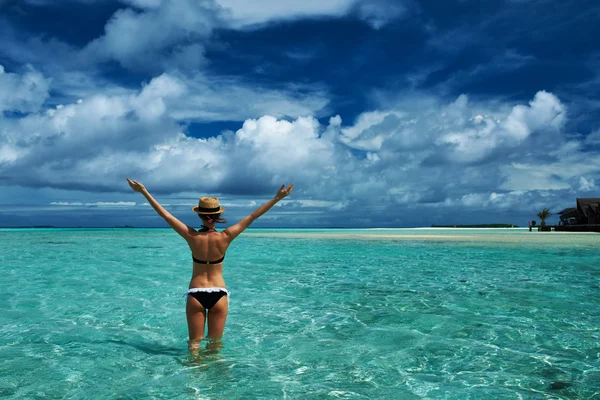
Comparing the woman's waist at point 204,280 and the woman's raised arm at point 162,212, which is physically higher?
the woman's raised arm at point 162,212

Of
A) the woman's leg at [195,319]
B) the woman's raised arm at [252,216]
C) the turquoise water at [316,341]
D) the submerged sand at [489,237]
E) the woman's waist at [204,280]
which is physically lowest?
the submerged sand at [489,237]

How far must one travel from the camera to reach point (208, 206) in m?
5.63

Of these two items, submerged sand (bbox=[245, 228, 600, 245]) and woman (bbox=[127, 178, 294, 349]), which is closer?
woman (bbox=[127, 178, 294, 349])

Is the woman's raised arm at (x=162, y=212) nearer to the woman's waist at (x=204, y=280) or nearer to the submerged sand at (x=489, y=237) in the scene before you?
the woman's waist at (x=204, y=280)

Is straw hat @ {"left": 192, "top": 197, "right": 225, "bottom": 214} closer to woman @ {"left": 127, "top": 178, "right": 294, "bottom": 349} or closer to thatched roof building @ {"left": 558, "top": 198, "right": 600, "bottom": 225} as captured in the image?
woman @ {"left": 127, "top": 178, "right": 294, "bottom": 349}

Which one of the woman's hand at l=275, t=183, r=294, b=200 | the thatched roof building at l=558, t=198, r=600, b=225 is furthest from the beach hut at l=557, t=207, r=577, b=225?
the woman's hand at l=275, t=183, r=294, b=200

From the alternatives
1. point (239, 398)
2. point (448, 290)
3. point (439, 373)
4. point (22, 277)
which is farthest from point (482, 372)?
point (22, 277)

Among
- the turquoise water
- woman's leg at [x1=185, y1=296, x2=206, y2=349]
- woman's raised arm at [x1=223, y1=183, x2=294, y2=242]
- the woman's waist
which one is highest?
woman's raised arm at [x1=223, y1=183, x2=294, y2=242]

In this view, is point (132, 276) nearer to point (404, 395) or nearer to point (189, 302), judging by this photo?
point (189, 302)

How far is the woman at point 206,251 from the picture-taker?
570 centimetres

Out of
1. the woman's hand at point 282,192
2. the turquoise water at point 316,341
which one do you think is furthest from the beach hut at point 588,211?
the woman's hand at point 282,192

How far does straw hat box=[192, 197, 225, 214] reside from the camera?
563 centimetres

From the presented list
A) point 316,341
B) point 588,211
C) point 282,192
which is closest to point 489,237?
point 588,211

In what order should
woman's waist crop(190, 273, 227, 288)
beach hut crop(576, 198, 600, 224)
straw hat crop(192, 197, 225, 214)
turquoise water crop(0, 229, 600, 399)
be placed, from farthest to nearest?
beach hut crop(576, 198, 600, 224), woman's waist crop(190, 273, 227, 288), straw hat crop(192, 197, 225, 214), turquoise water crop(0, 229, 600, 399)
